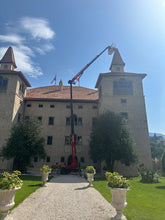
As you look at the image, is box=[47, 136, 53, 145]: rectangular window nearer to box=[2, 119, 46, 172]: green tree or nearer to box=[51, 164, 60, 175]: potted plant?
box=[2, 119, 46, 172]: green tree

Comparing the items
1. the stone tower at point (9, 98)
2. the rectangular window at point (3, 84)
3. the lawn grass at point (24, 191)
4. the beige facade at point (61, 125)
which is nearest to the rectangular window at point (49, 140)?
the beige facade at point (61, 125)

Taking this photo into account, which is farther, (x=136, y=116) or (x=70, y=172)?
(x=136, y=116)

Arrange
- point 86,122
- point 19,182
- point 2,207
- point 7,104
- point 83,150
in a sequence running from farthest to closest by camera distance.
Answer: point 86,122 → point 83,150 → point 7,104 → point 19,182 → point 2,207

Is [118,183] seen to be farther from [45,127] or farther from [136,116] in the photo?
[45,127]

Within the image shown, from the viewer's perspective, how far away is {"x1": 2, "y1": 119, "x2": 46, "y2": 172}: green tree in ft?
66.4

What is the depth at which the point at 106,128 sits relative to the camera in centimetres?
2156

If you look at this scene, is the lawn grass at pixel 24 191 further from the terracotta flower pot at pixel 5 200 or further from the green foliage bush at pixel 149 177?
the green foliage bush at pixel 149 177

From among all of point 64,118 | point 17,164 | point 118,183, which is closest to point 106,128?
point 64,118

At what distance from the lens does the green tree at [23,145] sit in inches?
797

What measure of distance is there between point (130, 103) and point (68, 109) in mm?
11810

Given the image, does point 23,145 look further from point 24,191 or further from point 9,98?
point 24,191

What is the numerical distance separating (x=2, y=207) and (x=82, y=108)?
981 inches

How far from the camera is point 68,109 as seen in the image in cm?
2911

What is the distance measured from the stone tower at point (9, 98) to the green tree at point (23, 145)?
2483mm
